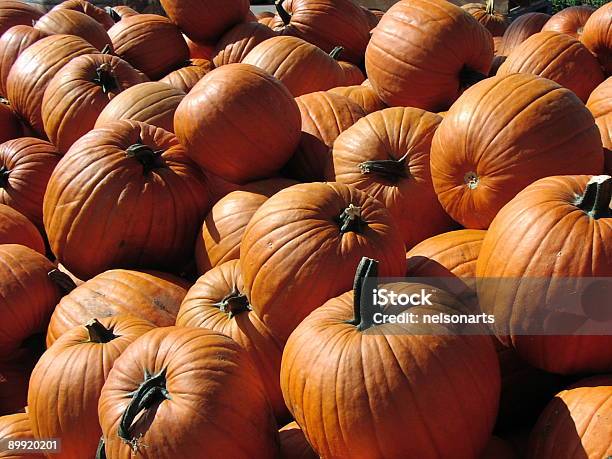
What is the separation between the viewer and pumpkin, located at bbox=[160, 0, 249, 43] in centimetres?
509

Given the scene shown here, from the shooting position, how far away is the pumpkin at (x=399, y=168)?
3.09 meters

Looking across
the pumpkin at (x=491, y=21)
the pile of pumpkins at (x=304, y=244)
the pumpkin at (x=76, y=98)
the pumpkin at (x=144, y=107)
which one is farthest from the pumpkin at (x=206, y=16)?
the pumpkin at (x=491, y=21)

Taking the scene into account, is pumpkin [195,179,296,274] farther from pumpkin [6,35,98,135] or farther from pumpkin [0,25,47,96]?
pumpkin [0,25,47,96]

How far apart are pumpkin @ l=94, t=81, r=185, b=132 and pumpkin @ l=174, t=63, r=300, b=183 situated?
0.36m

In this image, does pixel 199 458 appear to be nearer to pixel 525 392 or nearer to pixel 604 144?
pixel 525 392

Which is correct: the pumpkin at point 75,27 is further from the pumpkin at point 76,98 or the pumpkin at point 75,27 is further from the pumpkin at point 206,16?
the pumpkin at point 76,98

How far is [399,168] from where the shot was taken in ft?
10.2

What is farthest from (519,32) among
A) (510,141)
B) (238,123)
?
(510,141)

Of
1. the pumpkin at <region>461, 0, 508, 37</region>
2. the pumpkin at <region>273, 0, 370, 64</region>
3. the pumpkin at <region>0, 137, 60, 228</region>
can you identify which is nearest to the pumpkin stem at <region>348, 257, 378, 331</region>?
the pumpkin at <region>0, 137, 60, 228</region>

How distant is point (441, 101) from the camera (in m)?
3.86

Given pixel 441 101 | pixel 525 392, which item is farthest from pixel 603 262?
pixel 441 101

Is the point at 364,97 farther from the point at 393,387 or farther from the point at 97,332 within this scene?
the point at 393,387

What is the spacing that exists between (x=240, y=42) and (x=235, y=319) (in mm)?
2845

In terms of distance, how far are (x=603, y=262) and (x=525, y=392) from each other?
638 millimetres
